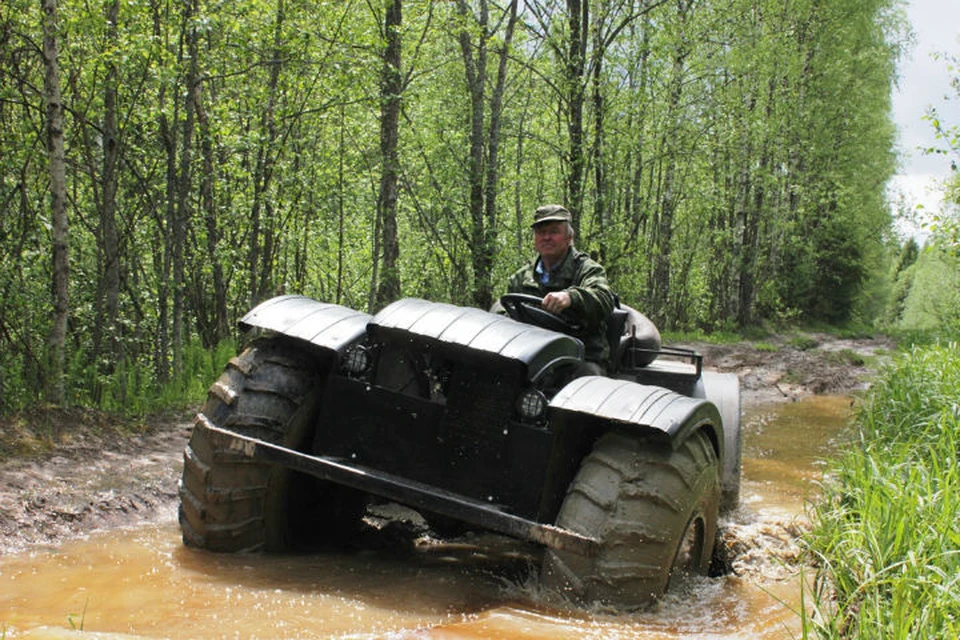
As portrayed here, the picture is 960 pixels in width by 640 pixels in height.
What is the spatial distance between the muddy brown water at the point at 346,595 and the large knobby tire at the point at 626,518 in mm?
106

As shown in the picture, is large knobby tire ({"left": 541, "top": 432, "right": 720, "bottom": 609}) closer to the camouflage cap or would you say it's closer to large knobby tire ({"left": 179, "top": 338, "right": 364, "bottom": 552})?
large knobby tire ({"left": 179, "top": 338, "right": 364, "bottom": 552})

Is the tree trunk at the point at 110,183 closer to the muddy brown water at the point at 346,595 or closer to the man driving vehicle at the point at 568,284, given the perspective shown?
the muddy brown water at the point at 346,595

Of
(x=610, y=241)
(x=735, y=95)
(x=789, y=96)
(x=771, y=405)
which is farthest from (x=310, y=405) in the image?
(x=789, y=96)

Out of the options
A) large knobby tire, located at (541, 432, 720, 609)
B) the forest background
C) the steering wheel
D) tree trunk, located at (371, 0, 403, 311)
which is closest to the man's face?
the steering wheel

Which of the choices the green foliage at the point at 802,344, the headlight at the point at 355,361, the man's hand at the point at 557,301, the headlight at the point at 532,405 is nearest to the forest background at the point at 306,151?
the green foliage at the point at 802,344

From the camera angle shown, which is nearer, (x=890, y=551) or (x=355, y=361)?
(x=890, y=551)

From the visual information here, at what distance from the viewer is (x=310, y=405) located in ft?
14.7

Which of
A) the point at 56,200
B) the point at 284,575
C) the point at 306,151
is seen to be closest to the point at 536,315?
the point at 284,575

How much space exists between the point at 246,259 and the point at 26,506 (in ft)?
27.4

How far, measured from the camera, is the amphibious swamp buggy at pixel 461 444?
368 cm

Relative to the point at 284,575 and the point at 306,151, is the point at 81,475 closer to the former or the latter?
the point at 284,575

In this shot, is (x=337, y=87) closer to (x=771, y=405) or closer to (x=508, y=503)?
(x=771, y=405)

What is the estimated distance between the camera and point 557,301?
4.75m

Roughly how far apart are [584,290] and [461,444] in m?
1.30
